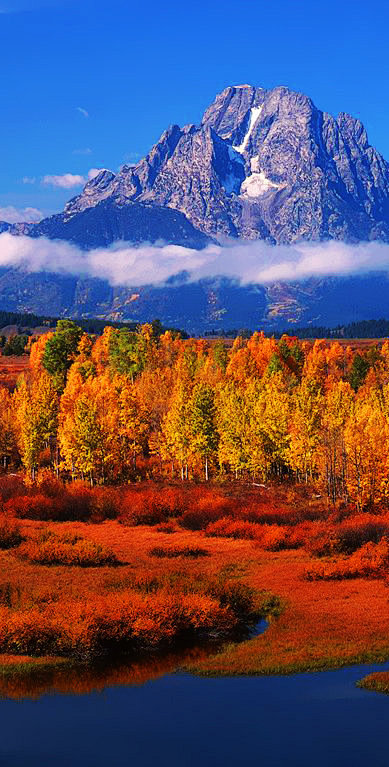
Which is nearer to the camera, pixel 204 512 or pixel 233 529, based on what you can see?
pixel 233 529

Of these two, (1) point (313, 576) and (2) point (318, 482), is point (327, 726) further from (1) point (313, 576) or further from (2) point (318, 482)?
(2) point (318, 482)

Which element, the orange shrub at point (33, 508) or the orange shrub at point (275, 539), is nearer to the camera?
the orange shrub at point (275, 539)

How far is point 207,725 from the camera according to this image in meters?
27.2

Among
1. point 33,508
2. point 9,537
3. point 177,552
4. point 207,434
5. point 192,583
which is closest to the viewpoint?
point 192,583

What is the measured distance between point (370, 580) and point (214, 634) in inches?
507

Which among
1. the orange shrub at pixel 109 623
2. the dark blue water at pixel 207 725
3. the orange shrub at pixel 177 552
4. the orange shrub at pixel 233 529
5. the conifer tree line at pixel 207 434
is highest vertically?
the conifer tree line at pixel 207 434

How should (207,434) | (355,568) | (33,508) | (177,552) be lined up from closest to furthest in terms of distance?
(355,568) → (177,552) → (33,508) → (207,434)

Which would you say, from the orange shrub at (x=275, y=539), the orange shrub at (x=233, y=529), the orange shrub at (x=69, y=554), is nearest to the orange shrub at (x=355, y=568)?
the orange shrub at (x=275, y=539)

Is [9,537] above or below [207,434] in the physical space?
below

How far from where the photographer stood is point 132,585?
4206cm

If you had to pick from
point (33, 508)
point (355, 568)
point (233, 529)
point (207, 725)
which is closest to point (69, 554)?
point (233, 529)

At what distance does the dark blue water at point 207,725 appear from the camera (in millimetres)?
24984

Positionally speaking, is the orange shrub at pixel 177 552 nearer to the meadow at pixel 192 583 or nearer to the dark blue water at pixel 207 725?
the meadow at pixel 192 583

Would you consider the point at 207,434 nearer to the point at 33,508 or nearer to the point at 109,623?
the point at 33,508
